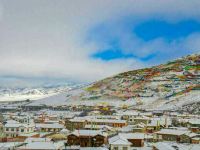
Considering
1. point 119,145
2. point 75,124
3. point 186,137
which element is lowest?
point 119,145

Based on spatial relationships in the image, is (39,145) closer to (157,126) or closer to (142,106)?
(157,126)

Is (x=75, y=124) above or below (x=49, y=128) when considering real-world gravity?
above

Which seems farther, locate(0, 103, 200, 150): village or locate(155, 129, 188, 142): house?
locate(155, 129, 188, 142): house

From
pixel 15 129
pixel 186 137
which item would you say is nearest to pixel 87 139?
pixel 186 137

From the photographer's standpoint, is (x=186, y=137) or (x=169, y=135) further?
(x=169, y=135)

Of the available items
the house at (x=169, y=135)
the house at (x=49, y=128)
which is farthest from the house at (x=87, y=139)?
the house at (x=49, y=128)

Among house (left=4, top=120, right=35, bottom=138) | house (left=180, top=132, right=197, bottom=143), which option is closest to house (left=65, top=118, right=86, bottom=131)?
A: house (left=4, top=120, right=35, bottom=138)

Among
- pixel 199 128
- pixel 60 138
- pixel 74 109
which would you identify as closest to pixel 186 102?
pixel 74 109

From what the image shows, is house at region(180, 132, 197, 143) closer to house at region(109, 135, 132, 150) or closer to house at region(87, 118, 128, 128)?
house at region(109, 135, 132, 150)

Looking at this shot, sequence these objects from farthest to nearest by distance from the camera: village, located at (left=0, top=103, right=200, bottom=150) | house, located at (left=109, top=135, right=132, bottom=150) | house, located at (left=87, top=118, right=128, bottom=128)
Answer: house, located at (left=87, top=118, right=128, bottom=128) < village, located at (left=0, top=103, right=200, bottom=150) < house, located at (left=109, top=135, right=132, bottom=150)

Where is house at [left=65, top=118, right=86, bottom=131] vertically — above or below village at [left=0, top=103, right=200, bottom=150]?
above

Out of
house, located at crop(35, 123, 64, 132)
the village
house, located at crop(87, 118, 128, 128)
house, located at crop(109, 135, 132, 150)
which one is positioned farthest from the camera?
house, located at crop(87, 118, 128, 128)

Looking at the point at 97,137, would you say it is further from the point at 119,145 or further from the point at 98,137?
the point at 119,145

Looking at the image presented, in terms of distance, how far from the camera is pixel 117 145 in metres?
71.1
